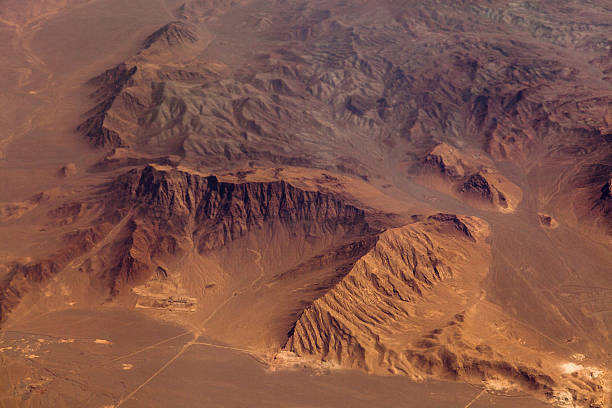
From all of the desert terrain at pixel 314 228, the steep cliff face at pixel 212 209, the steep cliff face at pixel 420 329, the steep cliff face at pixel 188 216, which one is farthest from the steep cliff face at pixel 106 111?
the steep cliff face at pixel 420 329

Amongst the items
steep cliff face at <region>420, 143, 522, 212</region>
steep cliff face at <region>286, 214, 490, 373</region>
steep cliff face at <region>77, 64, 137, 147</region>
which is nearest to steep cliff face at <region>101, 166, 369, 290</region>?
steep cliff face at <region>286, 214, 490, 373</region>

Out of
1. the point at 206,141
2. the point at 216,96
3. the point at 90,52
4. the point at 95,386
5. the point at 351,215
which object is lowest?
the point at 95,386

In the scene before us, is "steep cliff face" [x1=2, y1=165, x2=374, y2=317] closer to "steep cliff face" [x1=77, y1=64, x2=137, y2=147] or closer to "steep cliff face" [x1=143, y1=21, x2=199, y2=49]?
"steep cliff face" [x1=77, y1=64, x2=137, y2=147]

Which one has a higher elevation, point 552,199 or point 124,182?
point 124,182

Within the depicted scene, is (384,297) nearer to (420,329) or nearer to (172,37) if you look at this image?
(420,329)

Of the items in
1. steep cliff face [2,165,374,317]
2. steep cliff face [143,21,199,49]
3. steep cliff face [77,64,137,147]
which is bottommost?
steep cliff face [2,165,374,317]

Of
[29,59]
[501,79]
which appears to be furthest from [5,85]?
[501,79]

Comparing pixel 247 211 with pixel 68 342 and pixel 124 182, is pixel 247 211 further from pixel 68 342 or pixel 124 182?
pixel 68 342

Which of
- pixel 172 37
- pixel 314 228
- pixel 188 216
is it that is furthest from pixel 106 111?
pixel 314 228

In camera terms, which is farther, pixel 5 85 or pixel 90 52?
pixel 90 52
